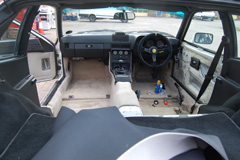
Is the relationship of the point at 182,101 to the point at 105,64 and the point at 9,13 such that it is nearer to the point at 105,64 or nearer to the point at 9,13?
the point at 105,64

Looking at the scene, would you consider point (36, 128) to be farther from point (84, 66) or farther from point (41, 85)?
point (84, 66)

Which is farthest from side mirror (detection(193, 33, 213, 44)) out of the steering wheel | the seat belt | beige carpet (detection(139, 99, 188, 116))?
beige carpet (detection(139, 99, 188, 116))

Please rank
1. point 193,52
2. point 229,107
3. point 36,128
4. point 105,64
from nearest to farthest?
point 36,128, point 229,107, point 193,52, point 105,64

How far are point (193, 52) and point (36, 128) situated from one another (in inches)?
109

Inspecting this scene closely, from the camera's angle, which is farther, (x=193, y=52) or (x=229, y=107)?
(x=193, y=52)

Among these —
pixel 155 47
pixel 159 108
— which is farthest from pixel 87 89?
pixel 155 47

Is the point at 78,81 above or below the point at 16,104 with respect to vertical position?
below

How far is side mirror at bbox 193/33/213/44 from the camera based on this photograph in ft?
9.61

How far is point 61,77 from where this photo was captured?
12.3 feet

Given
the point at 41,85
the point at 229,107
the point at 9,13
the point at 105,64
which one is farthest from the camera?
the point at 105,64

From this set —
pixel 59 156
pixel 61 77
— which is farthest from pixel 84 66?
pixel 59 156

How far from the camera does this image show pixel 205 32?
3.10 meters

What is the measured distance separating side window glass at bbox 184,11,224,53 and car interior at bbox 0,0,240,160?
0.02 meters

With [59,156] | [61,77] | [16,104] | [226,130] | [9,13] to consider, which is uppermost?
[9,13]
